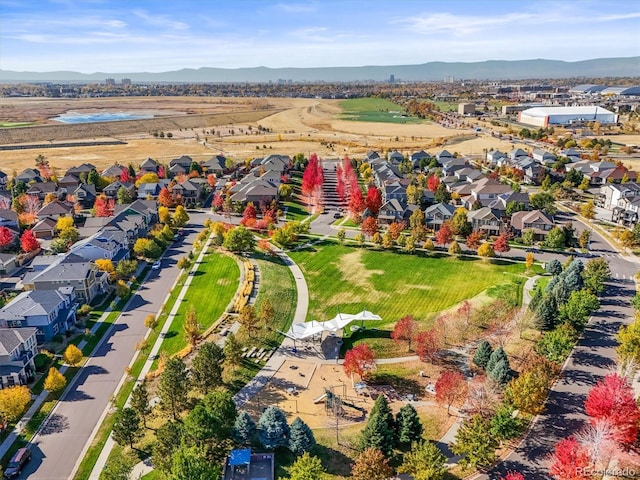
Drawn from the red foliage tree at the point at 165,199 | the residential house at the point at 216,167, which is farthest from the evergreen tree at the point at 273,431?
the residential house at the point at 216,167

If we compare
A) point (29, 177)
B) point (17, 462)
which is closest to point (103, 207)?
point (29, 177)

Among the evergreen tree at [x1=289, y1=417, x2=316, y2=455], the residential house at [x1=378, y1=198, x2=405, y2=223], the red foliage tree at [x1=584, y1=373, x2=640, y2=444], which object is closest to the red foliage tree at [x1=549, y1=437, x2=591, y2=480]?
the red foliage tree at [x1=584, y1=373, x2=640, y2=444]

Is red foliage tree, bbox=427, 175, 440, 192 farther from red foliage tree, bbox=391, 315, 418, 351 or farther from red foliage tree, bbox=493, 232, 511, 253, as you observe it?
red foliage tree, bbox=391, 315, 418, 351

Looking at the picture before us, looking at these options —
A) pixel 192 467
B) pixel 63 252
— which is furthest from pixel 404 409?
pixel 63 252

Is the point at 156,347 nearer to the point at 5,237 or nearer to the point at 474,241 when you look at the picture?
the point at 5,237

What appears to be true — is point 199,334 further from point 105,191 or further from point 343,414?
point 105,191

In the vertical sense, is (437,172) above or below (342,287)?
above
